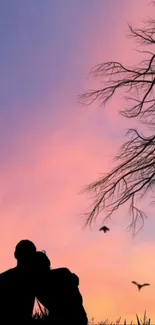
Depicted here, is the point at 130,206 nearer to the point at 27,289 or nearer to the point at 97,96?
the point at 97,96

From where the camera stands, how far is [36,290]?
9141mm

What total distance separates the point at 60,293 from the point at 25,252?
0.72 metres

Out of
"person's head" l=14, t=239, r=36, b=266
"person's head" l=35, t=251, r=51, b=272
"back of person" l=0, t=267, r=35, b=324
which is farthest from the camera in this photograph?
"back of person" l=0, t=267, r=35, b=324

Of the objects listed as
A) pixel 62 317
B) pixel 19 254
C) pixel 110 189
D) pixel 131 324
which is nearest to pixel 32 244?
pixel 19 254

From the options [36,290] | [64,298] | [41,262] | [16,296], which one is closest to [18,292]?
[16,296]

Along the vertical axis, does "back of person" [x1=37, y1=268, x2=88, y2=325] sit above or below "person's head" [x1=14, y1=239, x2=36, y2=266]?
below

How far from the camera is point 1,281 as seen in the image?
909cm

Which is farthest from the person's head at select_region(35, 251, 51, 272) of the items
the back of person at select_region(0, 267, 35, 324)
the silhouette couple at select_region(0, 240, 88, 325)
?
the back of person at select_region(0, 267, 35, 324)

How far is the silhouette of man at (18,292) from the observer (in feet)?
29.5

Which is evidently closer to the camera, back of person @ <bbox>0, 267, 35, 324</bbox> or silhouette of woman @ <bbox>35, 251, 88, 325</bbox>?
silhouette of woman @ <bbox>35, 251, 88, 325</bbox>

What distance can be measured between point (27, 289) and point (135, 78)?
14112 millimetres

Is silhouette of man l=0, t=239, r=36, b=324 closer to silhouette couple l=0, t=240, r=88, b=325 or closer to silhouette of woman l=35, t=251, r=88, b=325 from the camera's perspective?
silhouette couple l=0, t=240, r=88, b=325

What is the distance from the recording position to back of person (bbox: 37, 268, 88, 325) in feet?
28.9

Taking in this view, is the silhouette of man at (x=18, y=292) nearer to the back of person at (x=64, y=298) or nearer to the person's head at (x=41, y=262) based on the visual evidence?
the person's head at (x=41, y=262)
